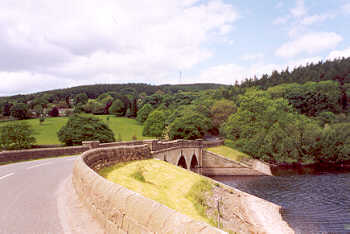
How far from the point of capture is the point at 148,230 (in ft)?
18.2

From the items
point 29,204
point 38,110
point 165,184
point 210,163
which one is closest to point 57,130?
point 38,110

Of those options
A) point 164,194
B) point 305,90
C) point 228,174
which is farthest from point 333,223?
point 305,90

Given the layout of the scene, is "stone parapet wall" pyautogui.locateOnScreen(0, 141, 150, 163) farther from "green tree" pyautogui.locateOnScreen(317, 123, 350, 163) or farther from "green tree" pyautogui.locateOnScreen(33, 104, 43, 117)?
"green tree" pyautogui.locateOnScreen(33, 104, 43, 117)

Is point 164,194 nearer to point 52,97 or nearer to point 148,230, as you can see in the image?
point 148,230

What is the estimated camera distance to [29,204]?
10109 millimetres

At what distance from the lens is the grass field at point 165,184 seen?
58.5 feet

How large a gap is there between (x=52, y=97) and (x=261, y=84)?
123 meters

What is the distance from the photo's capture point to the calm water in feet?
94.4

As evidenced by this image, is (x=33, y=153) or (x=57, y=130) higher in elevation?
(x=33, y=153)

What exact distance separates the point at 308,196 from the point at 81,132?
129 ft

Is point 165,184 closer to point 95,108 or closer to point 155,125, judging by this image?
point 155,125

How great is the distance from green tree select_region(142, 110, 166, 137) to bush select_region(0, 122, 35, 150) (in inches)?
1615

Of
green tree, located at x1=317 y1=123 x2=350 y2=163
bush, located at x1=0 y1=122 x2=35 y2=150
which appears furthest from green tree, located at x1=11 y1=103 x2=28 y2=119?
green tree, located at x1=317 y1=123 x2=350 y2=163

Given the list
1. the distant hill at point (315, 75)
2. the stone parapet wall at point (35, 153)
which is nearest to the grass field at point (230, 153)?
the stone parapet wall at point (35, 153)
